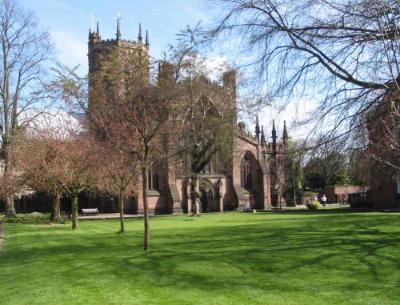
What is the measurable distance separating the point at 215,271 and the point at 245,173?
168 ft

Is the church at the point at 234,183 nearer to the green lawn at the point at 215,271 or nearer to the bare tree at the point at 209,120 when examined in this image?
the bare tree at the point at 209,120

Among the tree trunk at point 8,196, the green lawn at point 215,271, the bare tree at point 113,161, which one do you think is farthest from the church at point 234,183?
the green lawn at point 215,271

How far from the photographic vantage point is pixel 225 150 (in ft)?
164

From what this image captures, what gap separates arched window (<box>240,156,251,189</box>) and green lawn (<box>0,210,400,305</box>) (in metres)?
43.6

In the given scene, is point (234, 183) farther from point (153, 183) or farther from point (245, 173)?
point (153, 183)

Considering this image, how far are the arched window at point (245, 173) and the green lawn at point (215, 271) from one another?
43.6 metres

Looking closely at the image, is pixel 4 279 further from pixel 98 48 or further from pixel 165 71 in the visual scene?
pixel 98 48

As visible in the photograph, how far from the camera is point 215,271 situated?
40.1 ft

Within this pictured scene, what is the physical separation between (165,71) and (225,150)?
110ft

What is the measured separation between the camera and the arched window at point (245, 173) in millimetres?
62656

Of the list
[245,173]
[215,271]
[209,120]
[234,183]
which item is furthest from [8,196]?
[245,173]

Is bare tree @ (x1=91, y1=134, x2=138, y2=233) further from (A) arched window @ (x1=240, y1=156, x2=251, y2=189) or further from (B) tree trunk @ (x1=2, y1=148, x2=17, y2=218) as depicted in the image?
(A) arched window @ (x1=240, y1=156, x2=251, y2=189)

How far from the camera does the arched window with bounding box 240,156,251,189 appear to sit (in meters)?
62.7

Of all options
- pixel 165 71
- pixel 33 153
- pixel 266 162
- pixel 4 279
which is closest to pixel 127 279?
pixel 4 279
